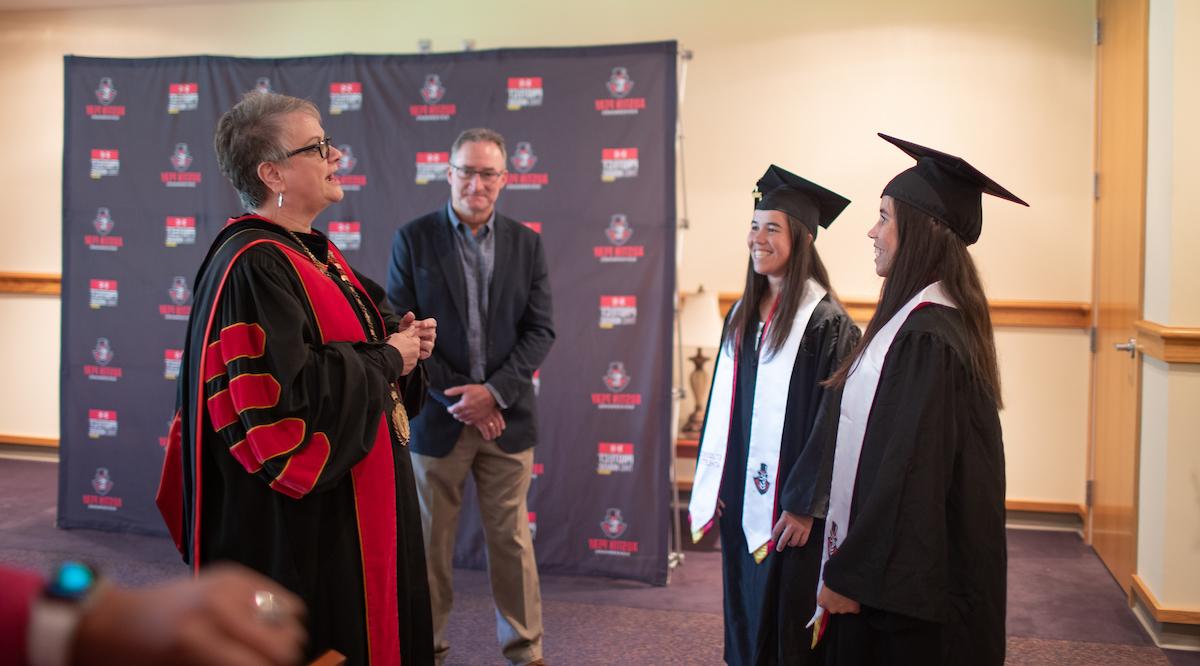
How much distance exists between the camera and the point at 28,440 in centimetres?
575

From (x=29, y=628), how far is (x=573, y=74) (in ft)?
11.9

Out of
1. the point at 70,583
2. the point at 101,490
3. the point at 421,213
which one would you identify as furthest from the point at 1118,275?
the point at 101,490

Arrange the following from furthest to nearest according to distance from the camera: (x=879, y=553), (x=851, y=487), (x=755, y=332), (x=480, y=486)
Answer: (x=480, y=486), (x=755, y=332), (x=851, y=487), (x=879, y=553)

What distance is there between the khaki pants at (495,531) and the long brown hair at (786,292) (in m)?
0.86

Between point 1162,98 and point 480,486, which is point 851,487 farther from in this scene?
point 1162,98

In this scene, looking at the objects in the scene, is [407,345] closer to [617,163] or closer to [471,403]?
[471,403]

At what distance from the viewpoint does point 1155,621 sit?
3.28 metres

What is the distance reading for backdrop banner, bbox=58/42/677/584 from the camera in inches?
154

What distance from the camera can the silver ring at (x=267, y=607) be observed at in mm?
636

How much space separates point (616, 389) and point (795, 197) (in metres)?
1.54

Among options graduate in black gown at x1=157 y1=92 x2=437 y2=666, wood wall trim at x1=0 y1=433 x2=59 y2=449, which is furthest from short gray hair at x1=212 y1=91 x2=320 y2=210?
wood wall trim at x1=0 y1=433 x2=59 y2=449

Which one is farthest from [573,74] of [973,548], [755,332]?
[973,548]

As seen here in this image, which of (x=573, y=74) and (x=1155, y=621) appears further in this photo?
(x=573, y=74)

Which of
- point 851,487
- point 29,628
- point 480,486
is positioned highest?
point 29,628
